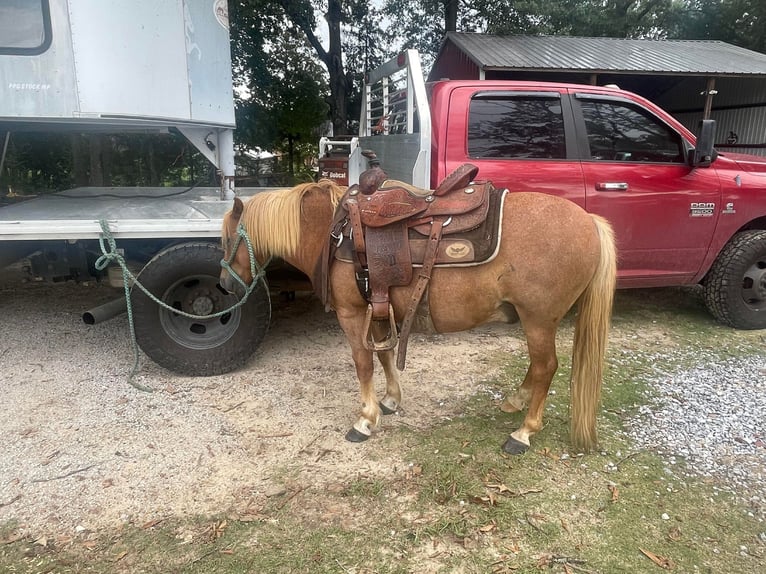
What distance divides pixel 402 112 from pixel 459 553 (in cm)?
343

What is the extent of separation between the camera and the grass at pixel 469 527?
198 cm

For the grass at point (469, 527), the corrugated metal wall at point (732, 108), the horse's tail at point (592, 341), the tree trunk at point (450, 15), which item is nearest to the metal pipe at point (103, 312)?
the grass at point (469, 527)

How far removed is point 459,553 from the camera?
2.04m

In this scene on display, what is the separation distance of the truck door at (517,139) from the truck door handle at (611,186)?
0.52ft

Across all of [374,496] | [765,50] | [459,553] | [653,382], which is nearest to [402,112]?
[653,382]

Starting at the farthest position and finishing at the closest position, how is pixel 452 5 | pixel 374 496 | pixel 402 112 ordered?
pixel 452 5 → pixel 402 112 → pixel 374 496

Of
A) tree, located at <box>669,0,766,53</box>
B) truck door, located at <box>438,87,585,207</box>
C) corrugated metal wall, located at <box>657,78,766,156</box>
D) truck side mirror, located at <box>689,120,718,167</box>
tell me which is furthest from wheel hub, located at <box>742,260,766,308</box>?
tree, located at <box>669,0,766,53</box>

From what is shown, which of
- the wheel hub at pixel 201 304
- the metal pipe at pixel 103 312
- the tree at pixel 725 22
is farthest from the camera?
the tree at pixel 725 22

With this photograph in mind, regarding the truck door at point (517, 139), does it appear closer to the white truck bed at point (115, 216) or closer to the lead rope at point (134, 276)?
the lead rope at point (134, 276)

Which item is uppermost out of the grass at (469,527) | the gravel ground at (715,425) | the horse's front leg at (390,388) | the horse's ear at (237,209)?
the horse's ear at (237,209)

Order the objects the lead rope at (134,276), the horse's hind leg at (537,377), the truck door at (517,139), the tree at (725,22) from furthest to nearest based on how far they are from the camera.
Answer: the tree at (725,22) → the truck door at (517,139) → the lead rope at (134,276) → the horse's hind leg at (537,377)

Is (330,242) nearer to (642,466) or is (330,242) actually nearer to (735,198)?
(642,466)

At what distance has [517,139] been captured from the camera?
3977 mm

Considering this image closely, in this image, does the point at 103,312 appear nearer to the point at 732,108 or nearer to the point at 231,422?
the point at 231,422
